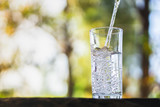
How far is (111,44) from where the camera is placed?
553 millimetres

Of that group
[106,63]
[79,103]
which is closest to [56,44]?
[106,63]

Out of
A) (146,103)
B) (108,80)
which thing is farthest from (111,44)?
(146,103)

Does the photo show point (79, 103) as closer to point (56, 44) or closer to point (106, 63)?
point (106, 63)

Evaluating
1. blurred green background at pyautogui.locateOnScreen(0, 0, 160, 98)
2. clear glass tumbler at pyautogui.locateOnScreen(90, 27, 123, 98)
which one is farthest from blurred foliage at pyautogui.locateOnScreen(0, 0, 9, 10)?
clear glass tumbler at pyautogui.locateOnScreen(90, 27, 123, 98)

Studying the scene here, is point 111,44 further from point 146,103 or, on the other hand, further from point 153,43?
point 153,43

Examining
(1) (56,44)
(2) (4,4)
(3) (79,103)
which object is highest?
(2) (4,4)

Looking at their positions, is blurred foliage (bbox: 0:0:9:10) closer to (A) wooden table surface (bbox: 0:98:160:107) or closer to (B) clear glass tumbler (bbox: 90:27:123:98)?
(B) clear glass tumbler (bbox: 90:27:123:98)

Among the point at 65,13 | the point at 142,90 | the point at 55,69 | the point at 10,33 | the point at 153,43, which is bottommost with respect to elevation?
the point at 142,90

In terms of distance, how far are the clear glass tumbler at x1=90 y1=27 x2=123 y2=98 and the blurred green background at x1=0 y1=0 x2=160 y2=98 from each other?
13.9ft

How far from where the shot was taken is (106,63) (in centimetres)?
56

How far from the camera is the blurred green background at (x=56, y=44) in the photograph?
499cm

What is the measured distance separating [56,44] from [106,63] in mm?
4956

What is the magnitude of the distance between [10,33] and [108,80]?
5.07 m

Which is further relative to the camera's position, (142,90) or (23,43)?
(23,43)
